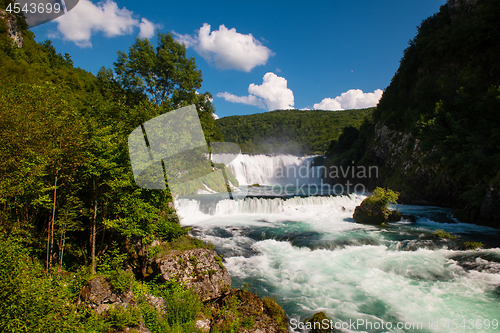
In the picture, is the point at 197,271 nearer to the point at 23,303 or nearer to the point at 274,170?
the point at 23,303

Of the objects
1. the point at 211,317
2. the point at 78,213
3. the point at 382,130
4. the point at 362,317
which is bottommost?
the point at 362,317

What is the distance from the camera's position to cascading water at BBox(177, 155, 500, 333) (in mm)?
6914

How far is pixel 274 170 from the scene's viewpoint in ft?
144

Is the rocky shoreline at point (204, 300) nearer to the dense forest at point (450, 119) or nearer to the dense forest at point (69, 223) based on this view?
the dense forest at point (69, 223)

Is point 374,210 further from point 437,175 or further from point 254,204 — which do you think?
point 254,204

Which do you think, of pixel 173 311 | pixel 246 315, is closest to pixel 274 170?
pixel 246 315

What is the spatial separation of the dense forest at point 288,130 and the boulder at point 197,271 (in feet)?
234

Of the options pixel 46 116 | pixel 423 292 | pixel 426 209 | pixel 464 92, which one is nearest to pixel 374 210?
pixel 426 209

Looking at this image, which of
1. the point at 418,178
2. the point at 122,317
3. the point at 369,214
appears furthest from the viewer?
the point at 418,178

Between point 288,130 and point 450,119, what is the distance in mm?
74312

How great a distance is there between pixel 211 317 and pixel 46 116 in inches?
265

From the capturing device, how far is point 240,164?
40.2 m

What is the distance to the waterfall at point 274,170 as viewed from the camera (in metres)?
40.3

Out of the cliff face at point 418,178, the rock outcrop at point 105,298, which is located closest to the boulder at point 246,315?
the rock outcrop at point 105,298
